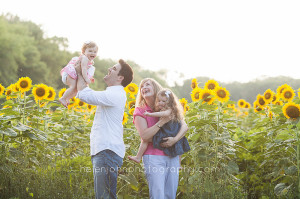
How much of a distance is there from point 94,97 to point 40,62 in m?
A: 20.7

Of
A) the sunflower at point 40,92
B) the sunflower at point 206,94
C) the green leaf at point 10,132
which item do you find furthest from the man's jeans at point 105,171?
the sunflower at point 40,92

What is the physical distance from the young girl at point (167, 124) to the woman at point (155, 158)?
0.15 ft

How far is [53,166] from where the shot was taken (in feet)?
14.1

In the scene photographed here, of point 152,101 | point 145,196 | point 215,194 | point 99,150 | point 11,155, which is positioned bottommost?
point 145,196

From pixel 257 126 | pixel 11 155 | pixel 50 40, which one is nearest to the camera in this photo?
pixel 11 155

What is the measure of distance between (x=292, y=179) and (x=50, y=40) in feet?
81.0

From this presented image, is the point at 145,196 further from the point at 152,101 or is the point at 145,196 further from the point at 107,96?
the point at 107,96

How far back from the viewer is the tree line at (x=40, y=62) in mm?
20469

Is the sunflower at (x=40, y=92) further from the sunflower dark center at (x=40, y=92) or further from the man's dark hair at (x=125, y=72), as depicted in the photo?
the man's dark hair at (x=125, y=72)

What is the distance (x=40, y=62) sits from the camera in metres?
22.5

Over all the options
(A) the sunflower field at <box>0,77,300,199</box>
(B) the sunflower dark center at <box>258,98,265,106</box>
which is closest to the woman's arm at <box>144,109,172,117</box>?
(A) the sunflower field at <box>0,77,300,199</box>

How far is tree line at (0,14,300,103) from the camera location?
20.5 metres

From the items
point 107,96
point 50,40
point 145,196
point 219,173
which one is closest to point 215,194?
point 219,173

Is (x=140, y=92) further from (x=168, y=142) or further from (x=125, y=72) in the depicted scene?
(x=168, y=142)
